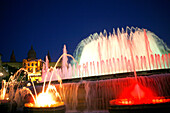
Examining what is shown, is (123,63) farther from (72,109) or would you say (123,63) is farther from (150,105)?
(150,105)

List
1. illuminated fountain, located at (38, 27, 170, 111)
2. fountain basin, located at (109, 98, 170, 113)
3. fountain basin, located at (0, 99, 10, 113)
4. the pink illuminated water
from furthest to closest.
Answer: the pink illuminated water → fountain basin, located at (0, 99, 10, 113) → illuminated fountain, located at (38, 27, 170, 111) → fountain basin, located at (109, 98, 170, 113)

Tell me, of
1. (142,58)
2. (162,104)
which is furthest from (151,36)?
(162,104)

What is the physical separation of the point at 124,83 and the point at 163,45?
13.1 m

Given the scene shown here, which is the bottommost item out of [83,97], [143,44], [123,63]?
[83,97]

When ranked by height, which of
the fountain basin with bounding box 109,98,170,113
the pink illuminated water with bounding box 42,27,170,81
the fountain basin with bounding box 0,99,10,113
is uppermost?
the pink illuminated water with bounding box 42,27,170,81

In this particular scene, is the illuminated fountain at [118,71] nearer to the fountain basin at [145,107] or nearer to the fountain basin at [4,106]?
the fountain basin at [145,107]

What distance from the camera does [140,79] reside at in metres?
9.30

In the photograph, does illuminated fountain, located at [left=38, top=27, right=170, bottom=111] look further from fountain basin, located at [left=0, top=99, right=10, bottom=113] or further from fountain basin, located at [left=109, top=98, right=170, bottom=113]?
fountain basin, located at [left=0, top=99, right=10, bottom=113]

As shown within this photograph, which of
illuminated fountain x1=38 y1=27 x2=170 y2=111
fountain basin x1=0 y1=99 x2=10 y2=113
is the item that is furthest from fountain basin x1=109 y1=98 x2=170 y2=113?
fountain basin x1=0 y1=99 x2=10 y2=113

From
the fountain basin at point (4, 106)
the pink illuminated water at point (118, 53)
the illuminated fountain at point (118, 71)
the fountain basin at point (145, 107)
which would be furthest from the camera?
the pink illuminated water at point (118, 53)

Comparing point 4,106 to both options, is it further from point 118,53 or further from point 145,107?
point 118,53

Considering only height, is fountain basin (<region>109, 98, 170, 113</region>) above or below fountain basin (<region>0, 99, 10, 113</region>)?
above

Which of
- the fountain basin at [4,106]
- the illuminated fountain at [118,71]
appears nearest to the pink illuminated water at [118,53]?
the illuminated fountain at [118,71]

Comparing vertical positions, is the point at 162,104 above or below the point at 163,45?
below
